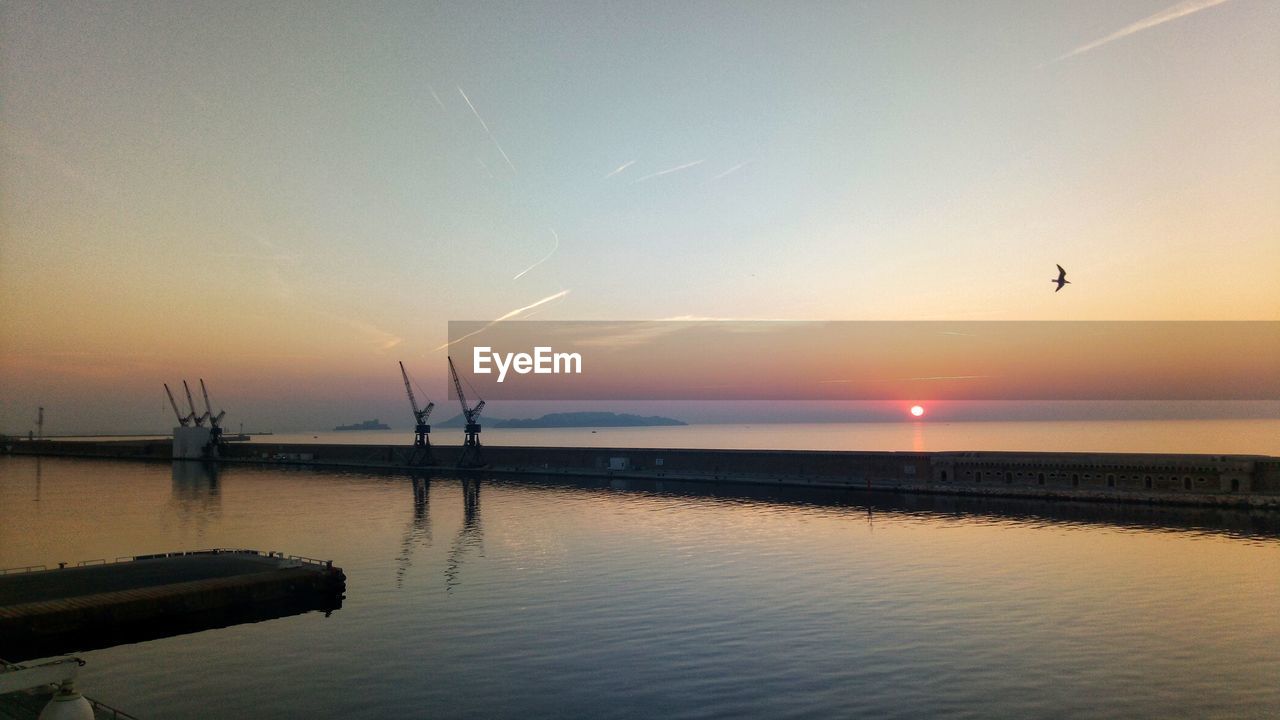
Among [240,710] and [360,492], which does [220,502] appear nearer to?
[360,492]

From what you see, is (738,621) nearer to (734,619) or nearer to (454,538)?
(734,619)

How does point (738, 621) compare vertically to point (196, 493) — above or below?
below

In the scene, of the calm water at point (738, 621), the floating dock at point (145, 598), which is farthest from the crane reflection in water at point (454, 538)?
the floating dock at point (145, 598)

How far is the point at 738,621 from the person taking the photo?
3900 cm

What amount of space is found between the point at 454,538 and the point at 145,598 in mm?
32243

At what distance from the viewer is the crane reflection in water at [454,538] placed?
177 feet

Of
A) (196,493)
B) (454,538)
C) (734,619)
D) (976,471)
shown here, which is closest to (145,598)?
(734,619)

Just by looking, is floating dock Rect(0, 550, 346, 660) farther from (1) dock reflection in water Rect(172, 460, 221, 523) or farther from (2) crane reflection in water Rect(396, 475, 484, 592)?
(1) dock reflection in water Rect(172, 460, 221, 523)

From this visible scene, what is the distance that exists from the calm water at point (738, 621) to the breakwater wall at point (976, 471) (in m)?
5.83

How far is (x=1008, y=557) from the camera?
57094 mm

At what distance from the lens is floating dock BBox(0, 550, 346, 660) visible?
37.2 meters

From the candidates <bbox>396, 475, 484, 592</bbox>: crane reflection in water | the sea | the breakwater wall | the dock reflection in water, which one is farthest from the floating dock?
the breakwater wall

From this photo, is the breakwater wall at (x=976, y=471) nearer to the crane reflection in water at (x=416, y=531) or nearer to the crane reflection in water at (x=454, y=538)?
the crane reflection in water at (x=454, y=538)

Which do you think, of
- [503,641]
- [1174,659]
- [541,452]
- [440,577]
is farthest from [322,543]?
[541,452]
